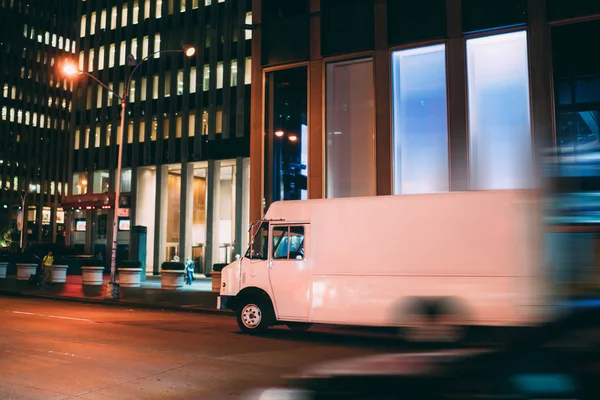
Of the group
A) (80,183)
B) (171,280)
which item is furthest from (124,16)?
(171,280)

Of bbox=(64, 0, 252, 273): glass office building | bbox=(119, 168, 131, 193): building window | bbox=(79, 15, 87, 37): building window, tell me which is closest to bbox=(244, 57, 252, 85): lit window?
bbox=(64, 0, 252, 273): glass office building

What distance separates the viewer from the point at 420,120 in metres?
18.5

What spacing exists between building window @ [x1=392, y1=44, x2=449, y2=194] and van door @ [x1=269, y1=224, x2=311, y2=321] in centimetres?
789

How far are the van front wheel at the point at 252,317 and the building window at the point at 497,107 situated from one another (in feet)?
30.1

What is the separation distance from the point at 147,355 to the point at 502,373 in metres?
7.07

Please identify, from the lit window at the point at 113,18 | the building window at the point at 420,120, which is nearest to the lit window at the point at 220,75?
the lit window at the point at 113,18

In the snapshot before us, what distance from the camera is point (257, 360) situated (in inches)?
333

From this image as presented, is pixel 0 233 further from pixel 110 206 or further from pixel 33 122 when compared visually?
pixel 110 206

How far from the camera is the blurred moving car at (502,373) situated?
9.90 ft

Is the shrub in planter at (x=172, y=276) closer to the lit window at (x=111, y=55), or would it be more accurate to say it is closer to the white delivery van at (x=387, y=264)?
the white delivery van at (x=387, y=264)

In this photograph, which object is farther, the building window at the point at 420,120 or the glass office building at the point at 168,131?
the glass office building at the point at 168,131

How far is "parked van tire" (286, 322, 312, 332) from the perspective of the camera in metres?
12.1

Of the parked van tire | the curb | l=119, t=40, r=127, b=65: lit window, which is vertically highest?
A: l=119, t=40, r=127, b=65: lit window

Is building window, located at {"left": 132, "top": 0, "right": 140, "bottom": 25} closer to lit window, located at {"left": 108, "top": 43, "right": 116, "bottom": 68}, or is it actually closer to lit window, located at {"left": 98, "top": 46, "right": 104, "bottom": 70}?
lit window, located at {"left": 108, "top": 43, "right": 116, "bottom": 68}
